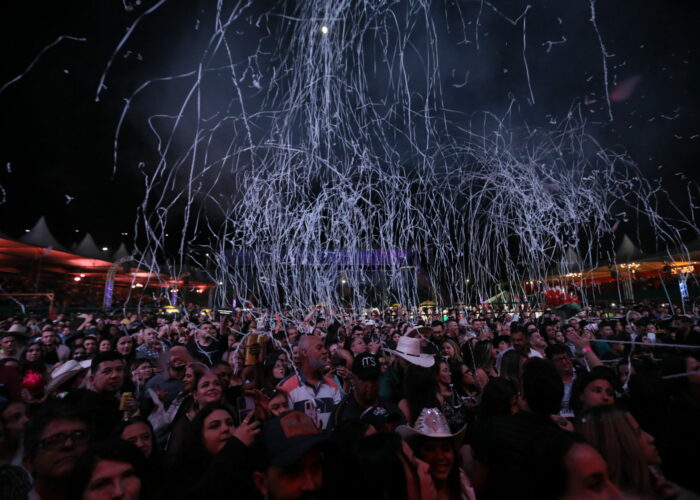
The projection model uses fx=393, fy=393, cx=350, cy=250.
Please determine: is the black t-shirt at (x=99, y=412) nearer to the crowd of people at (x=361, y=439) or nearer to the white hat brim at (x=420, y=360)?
the crowd of people at (x=361, y=439)

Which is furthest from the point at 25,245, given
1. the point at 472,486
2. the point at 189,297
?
the point at 472,486

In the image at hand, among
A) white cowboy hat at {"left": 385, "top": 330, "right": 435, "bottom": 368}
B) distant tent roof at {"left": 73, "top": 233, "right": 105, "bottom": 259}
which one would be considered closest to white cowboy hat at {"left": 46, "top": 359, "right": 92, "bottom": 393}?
white cowboy hat at {"left": 385, "top": 330, "right": 435, "bottom": 368}

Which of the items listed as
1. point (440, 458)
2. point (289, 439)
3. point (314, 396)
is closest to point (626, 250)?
point (314, 396)

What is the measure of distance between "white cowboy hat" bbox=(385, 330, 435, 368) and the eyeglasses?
254cm

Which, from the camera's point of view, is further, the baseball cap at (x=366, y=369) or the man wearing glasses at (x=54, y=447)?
the baseball cap at (x=366, y=369)

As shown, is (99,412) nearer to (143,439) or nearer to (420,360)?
(143,439)

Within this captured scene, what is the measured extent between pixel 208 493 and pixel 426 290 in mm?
41683

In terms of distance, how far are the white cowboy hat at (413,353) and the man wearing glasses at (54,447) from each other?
2559 mm

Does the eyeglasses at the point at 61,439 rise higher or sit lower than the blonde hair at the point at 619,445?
higher

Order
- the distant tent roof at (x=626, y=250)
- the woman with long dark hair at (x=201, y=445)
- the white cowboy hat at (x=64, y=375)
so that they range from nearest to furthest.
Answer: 1. the woman with long dark hair at (x=201, y=445)
2. the white cowboy hat at (x=64, y=375)
3. the distant tent roof at (x=626, y=250)

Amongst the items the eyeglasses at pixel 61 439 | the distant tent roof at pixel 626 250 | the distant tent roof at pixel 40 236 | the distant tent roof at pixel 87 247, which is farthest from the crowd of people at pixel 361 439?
the distant tent roof at pixel 626 250

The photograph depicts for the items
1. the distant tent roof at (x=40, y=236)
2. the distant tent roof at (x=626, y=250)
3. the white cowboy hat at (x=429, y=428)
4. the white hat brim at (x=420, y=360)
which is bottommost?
the white cowboy hat at (x=429, y=428)

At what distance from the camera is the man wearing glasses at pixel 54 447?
1841 millimetres

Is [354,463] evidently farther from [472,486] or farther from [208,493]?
[472,486]
